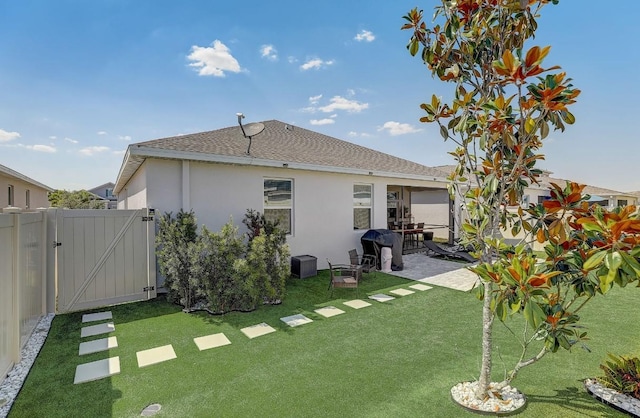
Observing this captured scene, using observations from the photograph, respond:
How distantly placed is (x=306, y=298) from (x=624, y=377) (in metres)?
5.36

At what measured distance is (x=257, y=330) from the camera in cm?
527

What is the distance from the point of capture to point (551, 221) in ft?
9.08

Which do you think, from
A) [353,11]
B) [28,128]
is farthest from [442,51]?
[28,128]

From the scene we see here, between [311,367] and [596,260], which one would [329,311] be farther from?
[596,260]

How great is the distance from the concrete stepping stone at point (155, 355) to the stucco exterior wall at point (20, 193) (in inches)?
593

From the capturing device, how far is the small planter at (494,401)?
3041mm

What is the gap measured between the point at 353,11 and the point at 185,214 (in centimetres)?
871

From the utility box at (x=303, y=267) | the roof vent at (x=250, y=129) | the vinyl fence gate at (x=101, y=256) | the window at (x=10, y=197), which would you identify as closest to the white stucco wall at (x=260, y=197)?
the utility box at (x=303, y=267)

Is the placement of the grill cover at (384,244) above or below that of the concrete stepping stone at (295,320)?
above

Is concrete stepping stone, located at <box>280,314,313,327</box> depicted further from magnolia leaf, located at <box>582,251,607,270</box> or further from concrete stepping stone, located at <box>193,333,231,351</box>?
magnolia leaf, located at <box>582,251,607,270</box>

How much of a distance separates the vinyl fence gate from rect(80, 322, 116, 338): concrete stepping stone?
127cm

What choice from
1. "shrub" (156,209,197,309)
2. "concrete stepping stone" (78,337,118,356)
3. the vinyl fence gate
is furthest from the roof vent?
"concrete stepping stone" (78,337,118,356)

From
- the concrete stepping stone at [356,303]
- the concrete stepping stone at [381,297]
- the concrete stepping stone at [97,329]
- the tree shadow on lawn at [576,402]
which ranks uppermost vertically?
the tree shadow on lawn at [576,402]

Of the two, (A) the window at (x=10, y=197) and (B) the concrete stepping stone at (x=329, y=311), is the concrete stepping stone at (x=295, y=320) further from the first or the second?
(A) the window at (x=10, y=197)
